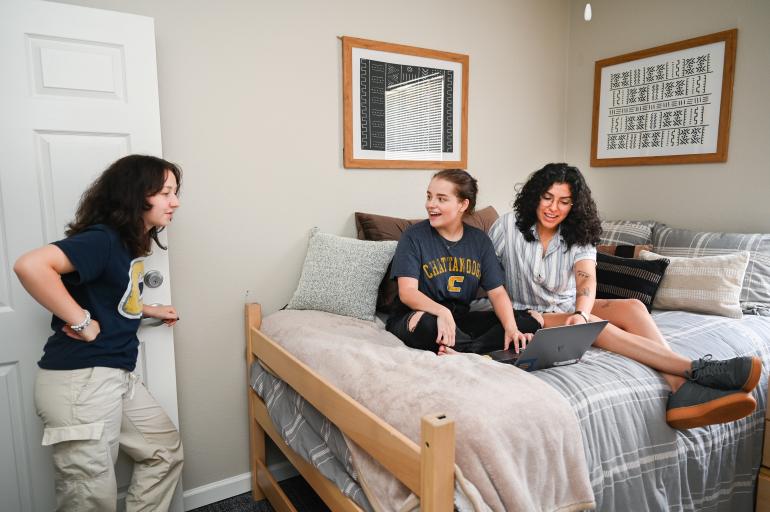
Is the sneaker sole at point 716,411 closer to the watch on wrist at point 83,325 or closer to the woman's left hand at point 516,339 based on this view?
the woman's left hand at point 516,339

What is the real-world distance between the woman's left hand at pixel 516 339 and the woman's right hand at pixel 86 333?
1219 mm

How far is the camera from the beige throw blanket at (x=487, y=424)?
3.43 ft

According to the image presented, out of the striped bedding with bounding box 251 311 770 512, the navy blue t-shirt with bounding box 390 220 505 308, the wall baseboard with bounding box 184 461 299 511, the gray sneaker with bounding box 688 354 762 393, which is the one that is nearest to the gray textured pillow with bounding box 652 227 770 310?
the striped bedding with bounding box 251 311 770 512

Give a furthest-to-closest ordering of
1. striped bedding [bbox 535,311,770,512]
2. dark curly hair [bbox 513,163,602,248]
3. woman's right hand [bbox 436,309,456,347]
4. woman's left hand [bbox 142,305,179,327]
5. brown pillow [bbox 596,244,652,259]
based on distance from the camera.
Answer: brown pillow [bbox 596,244,652,259] < dark curly hair [bbox 513,163,602,248] < woman's left hand [bbox 142,305,179,327] < woman's right hand [bbox 436,309,456,347] < striped bedding [bbox 535,311,770,512]

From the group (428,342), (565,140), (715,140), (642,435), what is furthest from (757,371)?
(565,140)

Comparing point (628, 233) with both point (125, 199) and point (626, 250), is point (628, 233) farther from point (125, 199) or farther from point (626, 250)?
point (125, 199)

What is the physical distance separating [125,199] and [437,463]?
1.11 meters

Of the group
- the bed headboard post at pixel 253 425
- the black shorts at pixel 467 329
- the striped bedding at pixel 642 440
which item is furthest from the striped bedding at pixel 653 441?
the bed headboard post at pixel 253 425

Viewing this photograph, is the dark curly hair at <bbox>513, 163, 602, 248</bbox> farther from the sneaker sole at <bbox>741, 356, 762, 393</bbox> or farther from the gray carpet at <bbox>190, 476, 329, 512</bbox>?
the gray carpet at <bbox>190, 476, 329, 512</bbox>

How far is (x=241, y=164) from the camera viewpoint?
6.90 feet

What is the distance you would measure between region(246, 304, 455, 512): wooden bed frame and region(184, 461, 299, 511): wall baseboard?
67 mm

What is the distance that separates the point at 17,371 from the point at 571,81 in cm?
310

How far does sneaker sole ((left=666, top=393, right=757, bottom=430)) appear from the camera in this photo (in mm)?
1339

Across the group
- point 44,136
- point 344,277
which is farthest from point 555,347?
point 44,136
